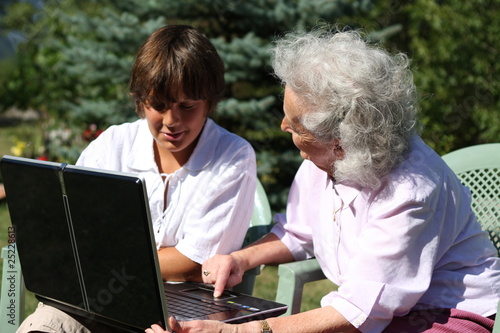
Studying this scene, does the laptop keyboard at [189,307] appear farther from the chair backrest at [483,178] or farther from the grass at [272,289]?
the grass at [272,289]

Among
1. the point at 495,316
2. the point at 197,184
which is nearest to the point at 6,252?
the point at 197,184

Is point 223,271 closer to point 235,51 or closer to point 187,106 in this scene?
point 187,106

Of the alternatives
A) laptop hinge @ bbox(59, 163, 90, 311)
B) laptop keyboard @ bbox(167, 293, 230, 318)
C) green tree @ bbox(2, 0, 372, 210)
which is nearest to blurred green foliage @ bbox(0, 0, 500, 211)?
green tree @ bbox(2, 0, 372, 210)

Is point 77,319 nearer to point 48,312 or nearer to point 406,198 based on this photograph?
point 48,312

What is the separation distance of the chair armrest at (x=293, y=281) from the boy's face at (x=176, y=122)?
56 centimetres

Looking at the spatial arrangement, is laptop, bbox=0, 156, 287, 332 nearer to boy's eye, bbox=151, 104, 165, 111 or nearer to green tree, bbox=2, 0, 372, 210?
boy's eye, bbox=151, 104, 165, 111

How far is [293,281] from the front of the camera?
7.64ft

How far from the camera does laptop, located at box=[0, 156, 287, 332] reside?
1702 millimetres

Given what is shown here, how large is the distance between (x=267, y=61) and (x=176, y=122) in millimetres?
2570

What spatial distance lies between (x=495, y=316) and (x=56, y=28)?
19.6ft

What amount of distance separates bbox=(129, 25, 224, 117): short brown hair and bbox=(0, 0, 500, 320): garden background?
189 cm

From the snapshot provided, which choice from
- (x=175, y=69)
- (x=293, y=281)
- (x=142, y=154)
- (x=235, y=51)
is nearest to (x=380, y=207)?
(x=293, y=281)

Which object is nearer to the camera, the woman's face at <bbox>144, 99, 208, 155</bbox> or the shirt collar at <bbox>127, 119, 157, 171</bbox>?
the woman's face at <bbox>144, 99, 208, 155</bbox>

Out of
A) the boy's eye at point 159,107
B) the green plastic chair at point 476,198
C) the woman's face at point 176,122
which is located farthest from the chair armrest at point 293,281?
the boy's eye at point 159,107
